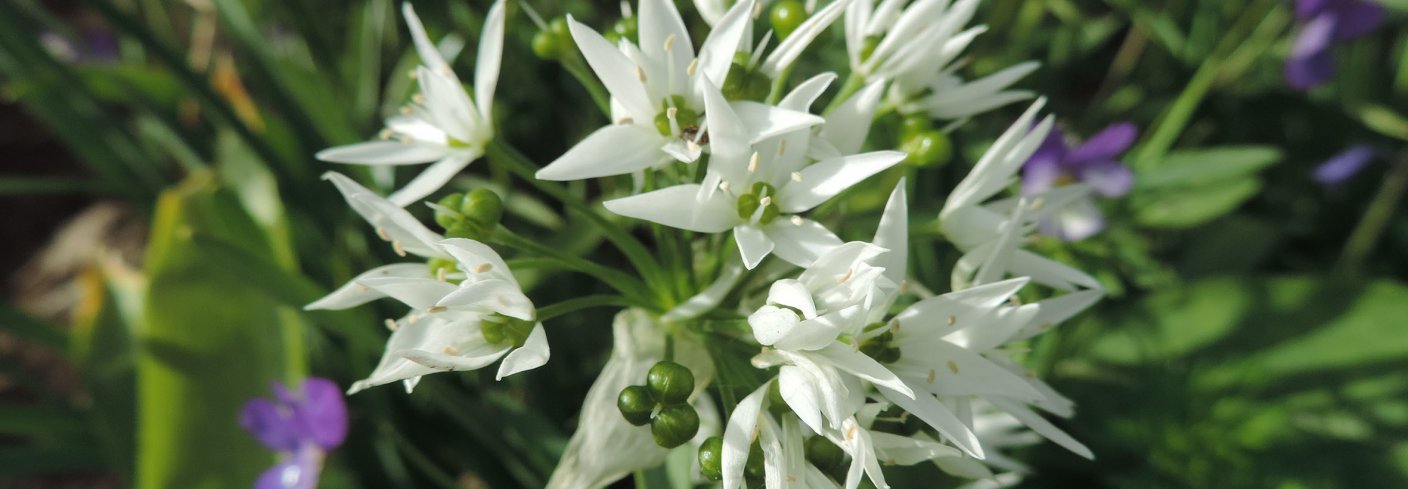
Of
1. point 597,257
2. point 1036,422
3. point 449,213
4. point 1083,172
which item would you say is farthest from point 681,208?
point 597,257

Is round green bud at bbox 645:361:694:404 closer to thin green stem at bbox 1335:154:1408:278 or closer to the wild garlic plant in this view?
the wild garlic plant

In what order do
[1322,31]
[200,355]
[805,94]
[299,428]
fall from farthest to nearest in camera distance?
[1322,31]
[200,355]
[299,428]
[805,94]

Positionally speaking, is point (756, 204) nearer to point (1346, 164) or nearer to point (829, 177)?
point (829, 177)

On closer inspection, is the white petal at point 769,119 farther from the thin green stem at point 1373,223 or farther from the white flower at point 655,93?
the thin green stem at point 1373,223

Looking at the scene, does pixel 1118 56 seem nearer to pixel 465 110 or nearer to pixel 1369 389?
pixel 1369 389

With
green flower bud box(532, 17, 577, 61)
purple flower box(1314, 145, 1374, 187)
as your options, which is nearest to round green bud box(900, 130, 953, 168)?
green flower bud box(532, 17, 577, 61)

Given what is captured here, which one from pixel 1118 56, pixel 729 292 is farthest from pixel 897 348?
pixel 1118 56
